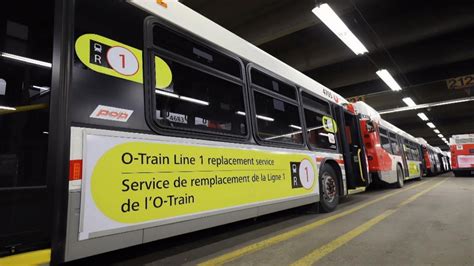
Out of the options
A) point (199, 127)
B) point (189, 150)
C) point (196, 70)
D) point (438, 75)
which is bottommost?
point (189, 150)

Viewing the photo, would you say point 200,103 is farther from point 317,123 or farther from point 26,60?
point 317,123

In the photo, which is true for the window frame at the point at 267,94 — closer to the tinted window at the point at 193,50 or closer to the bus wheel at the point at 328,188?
the tinted window at the point at 193,50

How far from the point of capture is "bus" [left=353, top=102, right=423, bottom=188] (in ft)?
28.4

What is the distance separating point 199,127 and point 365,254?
215cm

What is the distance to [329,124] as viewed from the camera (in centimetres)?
583

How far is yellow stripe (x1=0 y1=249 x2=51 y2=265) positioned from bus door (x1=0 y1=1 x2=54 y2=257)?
722 mm

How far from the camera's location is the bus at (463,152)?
57.0ft

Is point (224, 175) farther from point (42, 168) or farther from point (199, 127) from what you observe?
point (42, 168)

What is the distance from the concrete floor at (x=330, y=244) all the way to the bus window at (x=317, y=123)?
4.63ft

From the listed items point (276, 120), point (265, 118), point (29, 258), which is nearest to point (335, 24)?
point (276, 120)

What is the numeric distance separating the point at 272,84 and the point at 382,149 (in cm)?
675

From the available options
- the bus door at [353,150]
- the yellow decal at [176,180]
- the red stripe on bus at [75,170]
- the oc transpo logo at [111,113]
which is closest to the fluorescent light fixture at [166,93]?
the oc transpo logo at [111,113]

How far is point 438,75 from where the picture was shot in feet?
41.3

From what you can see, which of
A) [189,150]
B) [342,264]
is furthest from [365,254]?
[189,150]
